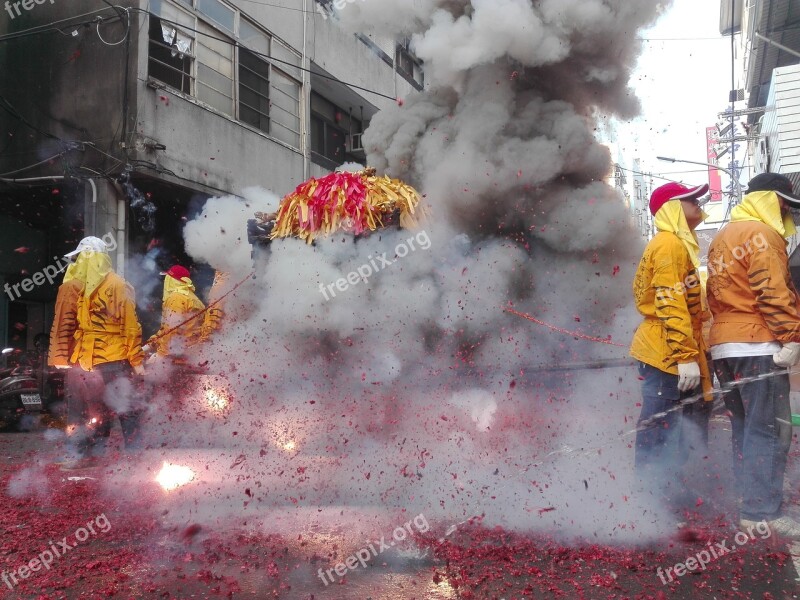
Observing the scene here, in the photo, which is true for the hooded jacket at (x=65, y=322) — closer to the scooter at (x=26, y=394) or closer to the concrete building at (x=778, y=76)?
the scooter at (x=26, y=394)

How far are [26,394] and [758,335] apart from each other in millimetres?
8202

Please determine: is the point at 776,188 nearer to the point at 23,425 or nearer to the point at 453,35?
the point at 453,35

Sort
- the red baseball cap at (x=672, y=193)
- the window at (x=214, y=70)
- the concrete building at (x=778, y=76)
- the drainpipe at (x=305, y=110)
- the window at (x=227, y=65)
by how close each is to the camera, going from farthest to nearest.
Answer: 1. the drainpipe at (x=305, y=110)
2. the window at (x=214, y=70)
3. the concrete building at (x=778, y=76)
4. the window at (x=227, y=65)
5. the red baseball cap at (x=672, y=193)

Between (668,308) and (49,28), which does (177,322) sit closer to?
(668,308)

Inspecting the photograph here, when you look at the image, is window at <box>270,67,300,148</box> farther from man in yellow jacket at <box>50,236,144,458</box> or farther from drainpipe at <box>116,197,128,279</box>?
man in yellow jacket at <box>50,236,144,458</box>

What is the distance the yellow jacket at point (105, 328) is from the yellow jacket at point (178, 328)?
2.07ft

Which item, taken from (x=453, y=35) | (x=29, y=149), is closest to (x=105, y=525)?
(x=453, y=35)

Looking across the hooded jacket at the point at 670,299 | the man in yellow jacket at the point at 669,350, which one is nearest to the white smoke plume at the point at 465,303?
the man in yellow jacket at the point at 669,350

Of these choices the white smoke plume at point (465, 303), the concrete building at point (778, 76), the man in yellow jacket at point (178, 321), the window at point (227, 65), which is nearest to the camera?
the white smoke plume at point (465, 303)

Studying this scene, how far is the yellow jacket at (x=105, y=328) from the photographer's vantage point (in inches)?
210

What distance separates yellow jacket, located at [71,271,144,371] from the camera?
534 centimetres

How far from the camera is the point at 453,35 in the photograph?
6109 millimetres

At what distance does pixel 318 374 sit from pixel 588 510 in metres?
2.63

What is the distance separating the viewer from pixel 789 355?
10.4 ft
